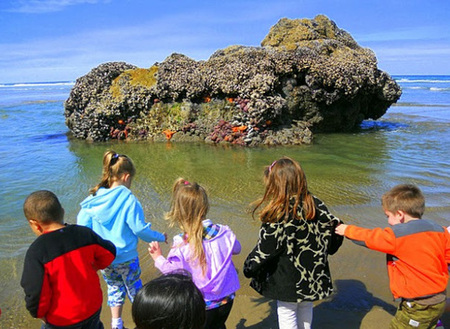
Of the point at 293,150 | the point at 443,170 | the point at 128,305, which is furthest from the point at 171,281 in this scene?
the point at 293,150

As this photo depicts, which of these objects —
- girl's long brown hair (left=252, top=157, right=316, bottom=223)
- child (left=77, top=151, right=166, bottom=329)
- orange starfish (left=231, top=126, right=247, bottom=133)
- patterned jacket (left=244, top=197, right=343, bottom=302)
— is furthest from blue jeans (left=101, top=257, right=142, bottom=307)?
orange starfish (left=231, top=126, right=247, bottom=133)

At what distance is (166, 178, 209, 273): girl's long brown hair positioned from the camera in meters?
2.48

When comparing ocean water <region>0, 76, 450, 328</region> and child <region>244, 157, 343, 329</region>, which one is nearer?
child <region>244, 157, 343, 329</region>

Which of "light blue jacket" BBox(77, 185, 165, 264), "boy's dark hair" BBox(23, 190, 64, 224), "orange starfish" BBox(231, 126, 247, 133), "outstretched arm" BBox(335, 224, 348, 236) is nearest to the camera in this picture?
"boy's dark hair" BBox(23, 190, 64, 224)

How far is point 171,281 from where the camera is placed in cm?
Answer: 133

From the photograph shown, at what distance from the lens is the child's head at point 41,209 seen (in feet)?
7.72

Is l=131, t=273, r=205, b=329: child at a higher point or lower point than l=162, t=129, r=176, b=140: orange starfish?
higher

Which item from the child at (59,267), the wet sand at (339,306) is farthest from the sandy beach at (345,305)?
the child at (59,267)

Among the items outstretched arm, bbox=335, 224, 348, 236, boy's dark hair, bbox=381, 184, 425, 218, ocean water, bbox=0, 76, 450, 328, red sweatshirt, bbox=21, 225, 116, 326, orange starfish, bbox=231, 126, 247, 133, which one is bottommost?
ocean water, bbox=0, 76, 450, 328

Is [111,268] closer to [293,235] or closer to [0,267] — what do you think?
[293,235]

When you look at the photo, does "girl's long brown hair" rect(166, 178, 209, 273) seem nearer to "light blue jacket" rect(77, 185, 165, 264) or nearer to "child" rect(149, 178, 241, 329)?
"child" rect(149, 178, 241, 329)

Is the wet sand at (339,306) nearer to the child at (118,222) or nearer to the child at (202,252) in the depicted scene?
the child at (118,222)

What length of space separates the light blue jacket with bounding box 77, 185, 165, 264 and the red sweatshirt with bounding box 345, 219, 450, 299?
1.68 metres

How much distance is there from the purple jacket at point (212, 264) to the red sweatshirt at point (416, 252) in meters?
0.91
